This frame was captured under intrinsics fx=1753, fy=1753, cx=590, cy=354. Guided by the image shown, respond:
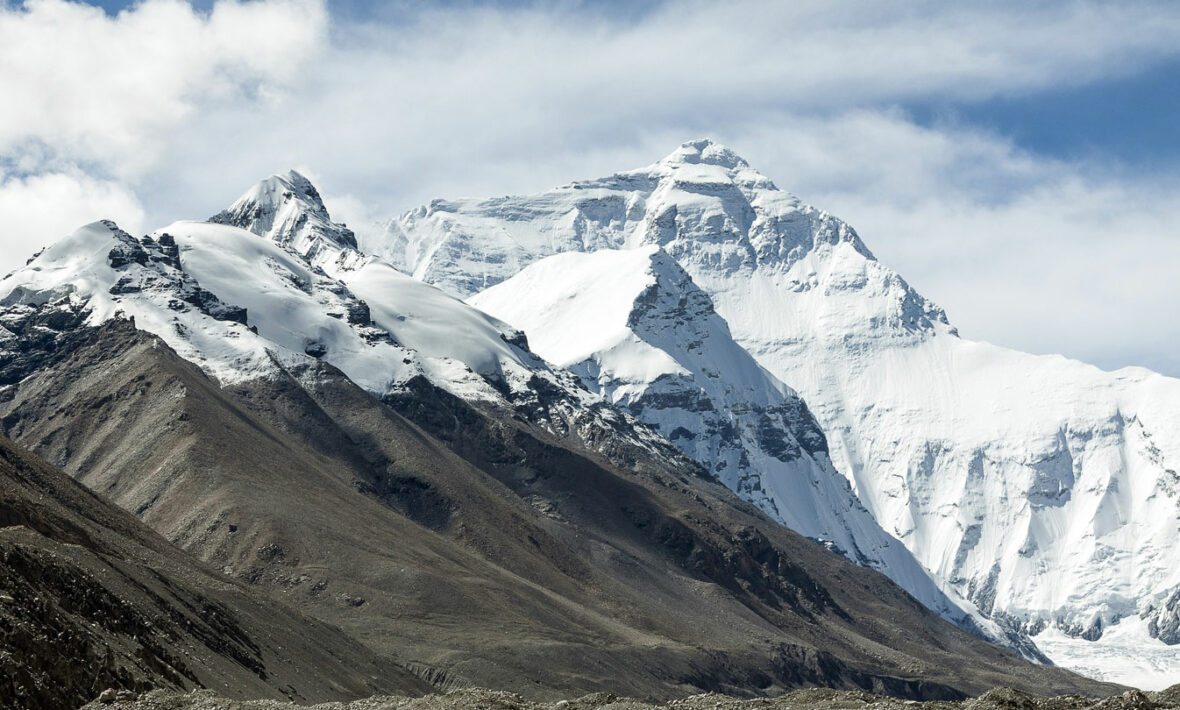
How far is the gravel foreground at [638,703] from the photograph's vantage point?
252ft

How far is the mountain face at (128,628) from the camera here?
94000 mm

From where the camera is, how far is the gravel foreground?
76812mm

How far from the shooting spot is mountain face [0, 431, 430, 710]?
308ft

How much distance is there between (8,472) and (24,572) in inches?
3432

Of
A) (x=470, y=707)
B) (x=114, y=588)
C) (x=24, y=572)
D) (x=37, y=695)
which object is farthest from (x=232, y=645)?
(x=470, y=707)

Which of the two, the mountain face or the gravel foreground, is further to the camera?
the mountain face

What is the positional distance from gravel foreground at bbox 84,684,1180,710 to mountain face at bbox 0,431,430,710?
717cm

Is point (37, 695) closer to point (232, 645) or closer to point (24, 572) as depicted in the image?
point (24, 572)

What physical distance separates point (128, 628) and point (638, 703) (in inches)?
1980

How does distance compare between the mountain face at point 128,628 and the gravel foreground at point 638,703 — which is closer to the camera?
the gravel foreground at point 638,703

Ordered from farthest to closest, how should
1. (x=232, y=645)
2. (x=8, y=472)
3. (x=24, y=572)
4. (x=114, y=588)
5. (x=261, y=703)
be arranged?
1. (x=8, y=472)
2. (x=232, y=645)
3. (x=114, y=588)
4. (x=24, y=572)
5. (x=261, y=703)

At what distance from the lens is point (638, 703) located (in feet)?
276

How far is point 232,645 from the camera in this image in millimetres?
149625

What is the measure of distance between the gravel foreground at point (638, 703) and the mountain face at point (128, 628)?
7170 millimetres
